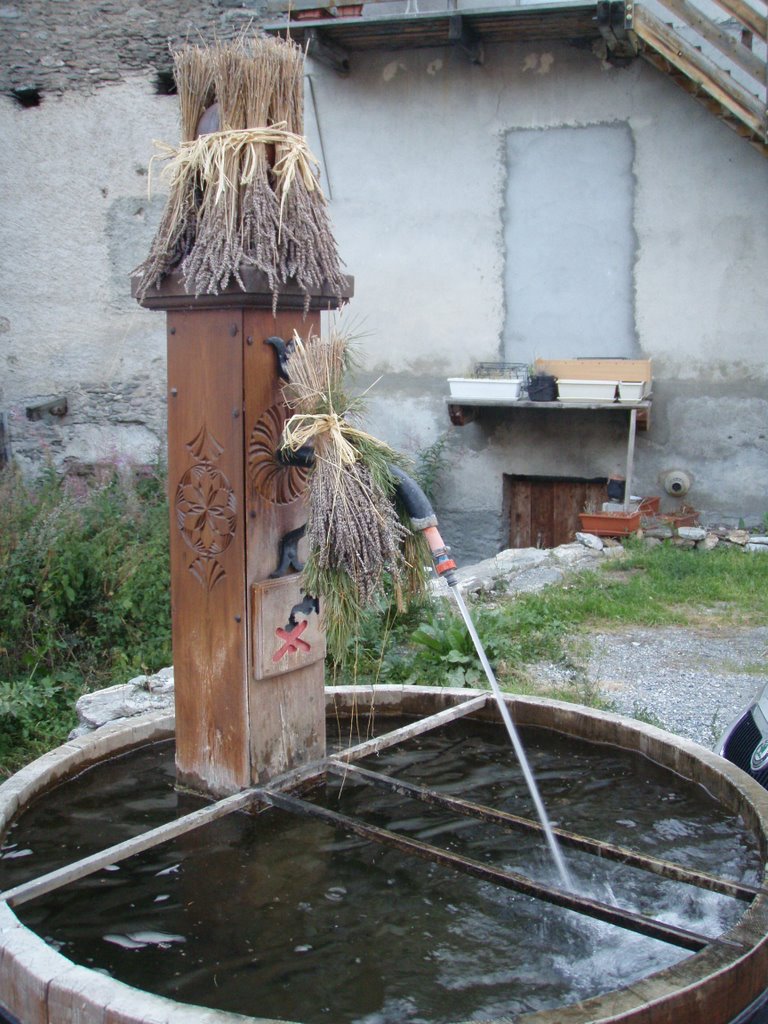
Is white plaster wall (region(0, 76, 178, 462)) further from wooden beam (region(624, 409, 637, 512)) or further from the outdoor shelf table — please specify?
wooden beam (region(624, 409, 637, 512))

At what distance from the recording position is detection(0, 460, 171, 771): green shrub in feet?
19.2

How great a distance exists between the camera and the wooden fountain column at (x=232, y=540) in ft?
9.46

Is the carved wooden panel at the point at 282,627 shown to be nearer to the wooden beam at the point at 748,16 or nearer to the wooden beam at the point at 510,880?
the wooden beam at the point at 510,880

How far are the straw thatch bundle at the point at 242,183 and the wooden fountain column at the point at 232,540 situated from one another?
7 centimetres

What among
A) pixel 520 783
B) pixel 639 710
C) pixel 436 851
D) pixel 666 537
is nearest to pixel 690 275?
pixel 666 537

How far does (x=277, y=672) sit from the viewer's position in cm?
301

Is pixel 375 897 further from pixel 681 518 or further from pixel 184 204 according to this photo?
pixel 681 518

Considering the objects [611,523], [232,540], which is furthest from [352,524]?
[611,523]

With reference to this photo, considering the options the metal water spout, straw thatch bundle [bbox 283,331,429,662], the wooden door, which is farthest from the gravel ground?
the wooden door

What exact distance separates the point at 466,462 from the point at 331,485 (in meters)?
8.66

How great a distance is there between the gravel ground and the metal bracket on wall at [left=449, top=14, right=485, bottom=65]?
6036mm

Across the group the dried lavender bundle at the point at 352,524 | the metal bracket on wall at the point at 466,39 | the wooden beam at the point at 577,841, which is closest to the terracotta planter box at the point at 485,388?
the metal bracket on wall at the point at 466,39

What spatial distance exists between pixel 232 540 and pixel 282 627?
0.95 ft

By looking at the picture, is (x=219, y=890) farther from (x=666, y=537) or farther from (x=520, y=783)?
(x=666, y=537)
